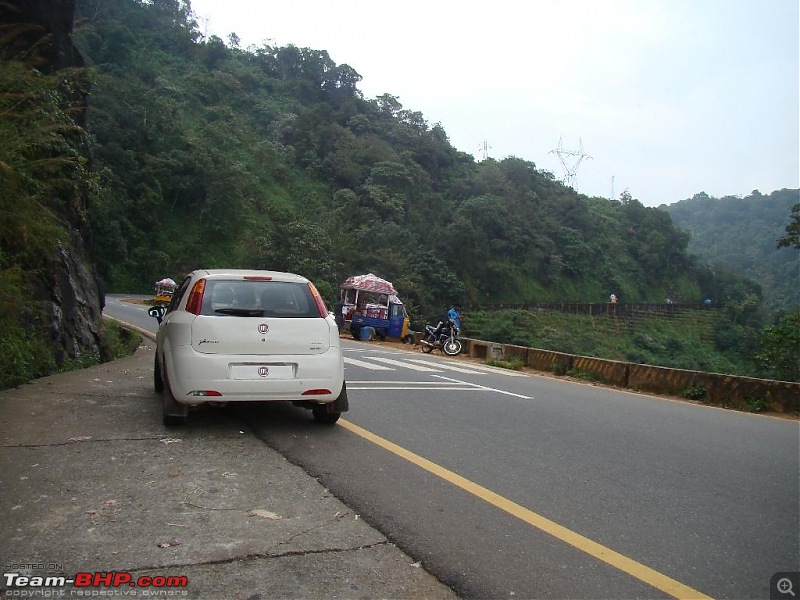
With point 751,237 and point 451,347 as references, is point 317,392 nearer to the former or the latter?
point 451,347

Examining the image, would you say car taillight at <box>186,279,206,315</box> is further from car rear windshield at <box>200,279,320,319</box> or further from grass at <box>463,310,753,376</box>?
grass at <box>463,310,753,376</box>

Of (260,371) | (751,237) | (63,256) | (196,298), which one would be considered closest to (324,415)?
(260,371)

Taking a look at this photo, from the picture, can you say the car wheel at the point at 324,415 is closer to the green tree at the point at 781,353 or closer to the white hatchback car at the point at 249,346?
the white hatchback car at the point at 249,346

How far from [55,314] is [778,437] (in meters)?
11.3

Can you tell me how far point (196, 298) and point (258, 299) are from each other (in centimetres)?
59

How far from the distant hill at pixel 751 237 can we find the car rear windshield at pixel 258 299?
280 feet

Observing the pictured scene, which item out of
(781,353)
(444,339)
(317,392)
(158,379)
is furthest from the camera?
(444,339)

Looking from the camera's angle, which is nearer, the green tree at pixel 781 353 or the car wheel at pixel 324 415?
the car wheel at pixel 324 415

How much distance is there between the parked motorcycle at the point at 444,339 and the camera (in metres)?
21.4

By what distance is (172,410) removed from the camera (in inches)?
247

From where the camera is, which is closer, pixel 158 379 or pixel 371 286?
pixel 158 379

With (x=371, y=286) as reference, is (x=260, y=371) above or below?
below

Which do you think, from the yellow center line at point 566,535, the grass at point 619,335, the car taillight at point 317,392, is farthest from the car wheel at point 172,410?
the grass at point 619,335

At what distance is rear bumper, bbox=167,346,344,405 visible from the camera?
19.9 ft
